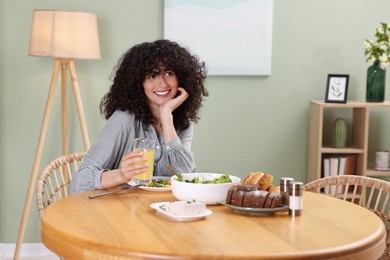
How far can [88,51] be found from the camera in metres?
3.85

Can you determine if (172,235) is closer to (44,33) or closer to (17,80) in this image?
(44,33)

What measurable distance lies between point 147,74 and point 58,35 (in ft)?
3.82

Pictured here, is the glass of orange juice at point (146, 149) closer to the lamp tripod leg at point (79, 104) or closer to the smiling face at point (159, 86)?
the smiling face at point (159, 86)

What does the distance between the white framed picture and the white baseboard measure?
1524mm

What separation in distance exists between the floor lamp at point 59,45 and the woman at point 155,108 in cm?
98

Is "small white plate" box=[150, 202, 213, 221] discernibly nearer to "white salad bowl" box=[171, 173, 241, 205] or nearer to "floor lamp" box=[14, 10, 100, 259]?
"white salad bowl" box=[171, 173, 241, 205]

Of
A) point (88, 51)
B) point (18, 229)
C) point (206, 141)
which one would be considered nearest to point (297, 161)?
point (206, 141)

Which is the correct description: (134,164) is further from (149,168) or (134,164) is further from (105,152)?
(105,152)

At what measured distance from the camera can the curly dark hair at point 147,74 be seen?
280cm

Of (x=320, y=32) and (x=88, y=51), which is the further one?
(x=320, y=32)

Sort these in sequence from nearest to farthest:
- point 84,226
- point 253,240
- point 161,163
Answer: point 253,240 → point 84,226 → point 161,163

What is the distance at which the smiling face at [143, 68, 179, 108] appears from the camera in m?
2.80

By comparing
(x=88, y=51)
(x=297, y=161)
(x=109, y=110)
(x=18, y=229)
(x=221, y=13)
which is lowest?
(x=18, y=229)

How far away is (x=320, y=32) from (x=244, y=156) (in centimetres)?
91
